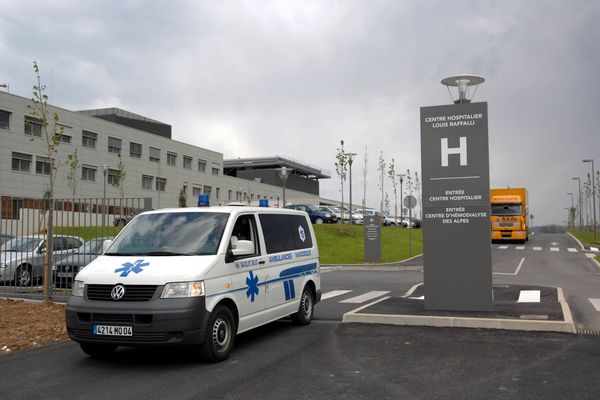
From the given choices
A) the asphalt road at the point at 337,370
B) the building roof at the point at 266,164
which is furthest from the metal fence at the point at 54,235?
the building roof at the point at 266,164

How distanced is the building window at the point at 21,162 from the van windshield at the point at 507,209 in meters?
37.0

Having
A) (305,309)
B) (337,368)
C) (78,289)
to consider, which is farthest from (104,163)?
(337,368)

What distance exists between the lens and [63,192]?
5162 centimetres

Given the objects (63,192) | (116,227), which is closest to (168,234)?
(116,227)

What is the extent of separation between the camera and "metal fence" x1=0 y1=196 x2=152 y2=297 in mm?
12211

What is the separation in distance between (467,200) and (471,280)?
4.81ft

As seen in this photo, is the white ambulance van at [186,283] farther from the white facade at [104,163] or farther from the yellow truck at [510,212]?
the yellow truck at [510,212]

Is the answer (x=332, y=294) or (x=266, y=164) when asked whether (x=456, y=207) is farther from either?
(x=266, y=164)

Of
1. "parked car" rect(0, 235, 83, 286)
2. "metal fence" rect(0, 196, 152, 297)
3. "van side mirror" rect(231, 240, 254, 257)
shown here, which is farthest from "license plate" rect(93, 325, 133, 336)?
"parked car" rect(0, 235, 83, 286)

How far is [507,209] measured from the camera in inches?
1507

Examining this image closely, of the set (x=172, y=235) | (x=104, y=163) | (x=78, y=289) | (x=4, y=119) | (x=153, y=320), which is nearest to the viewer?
(x=153, y=320)

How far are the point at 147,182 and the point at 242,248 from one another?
58526 millimetres

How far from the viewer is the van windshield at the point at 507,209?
3800cm

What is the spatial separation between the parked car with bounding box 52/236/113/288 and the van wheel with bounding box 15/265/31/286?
1.51 metres
